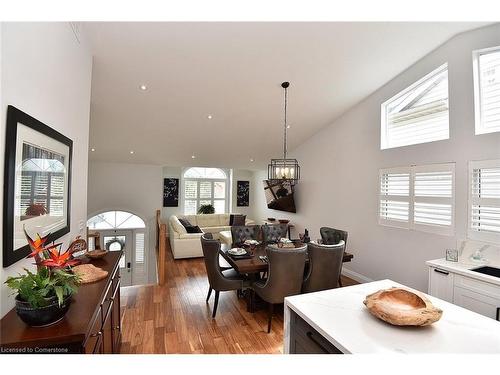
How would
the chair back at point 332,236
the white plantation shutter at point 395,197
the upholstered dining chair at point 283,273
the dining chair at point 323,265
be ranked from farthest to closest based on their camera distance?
the chair back at point 332,236, the white plantation shutter at point 395,197, the dining chair at point 323,265, the upholstered dining chair at point 283,273

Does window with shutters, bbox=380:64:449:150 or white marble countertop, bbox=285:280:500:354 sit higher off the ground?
window with shutters, bbox=380:64:449:150

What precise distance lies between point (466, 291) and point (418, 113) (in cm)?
248

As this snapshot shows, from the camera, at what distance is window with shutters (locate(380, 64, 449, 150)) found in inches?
127

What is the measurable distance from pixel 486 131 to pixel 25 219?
14.0ft

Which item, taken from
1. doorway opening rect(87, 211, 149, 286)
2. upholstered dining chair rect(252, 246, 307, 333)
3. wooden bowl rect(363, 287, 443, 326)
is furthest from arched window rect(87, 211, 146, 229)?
wooden bowl rect(363, 287, 443, 326)

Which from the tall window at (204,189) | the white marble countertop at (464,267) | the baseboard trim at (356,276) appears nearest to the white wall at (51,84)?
the white marble countertop at (464,267)

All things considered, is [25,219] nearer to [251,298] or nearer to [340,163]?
[251,298]

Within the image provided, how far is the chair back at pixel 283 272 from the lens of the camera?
2.67 metres

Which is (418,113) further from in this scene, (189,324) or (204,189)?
(204,189)

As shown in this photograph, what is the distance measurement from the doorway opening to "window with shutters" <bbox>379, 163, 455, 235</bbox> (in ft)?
22.6

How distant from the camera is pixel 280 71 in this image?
3.28 m

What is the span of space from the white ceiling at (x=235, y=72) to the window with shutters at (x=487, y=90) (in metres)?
0.39

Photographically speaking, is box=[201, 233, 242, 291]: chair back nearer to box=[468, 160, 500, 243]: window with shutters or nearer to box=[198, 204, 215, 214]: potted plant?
box=[468, 160, 500, 243]: window with shutters

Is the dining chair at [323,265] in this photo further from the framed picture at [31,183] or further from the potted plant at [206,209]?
the potted plant at [206,209]
